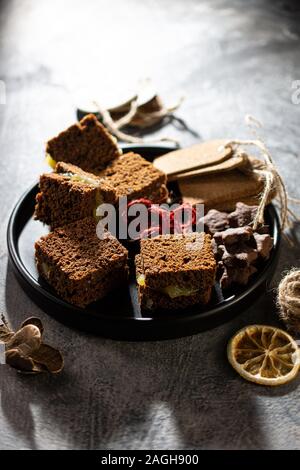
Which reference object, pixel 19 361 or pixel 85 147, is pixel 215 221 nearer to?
pixel 85 147

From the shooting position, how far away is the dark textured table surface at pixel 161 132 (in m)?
3.50

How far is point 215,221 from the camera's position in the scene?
4277mm

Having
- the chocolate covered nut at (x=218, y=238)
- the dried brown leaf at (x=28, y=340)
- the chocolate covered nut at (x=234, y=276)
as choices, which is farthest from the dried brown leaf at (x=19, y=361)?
the chocolate covered nut at (x=218, y=238)

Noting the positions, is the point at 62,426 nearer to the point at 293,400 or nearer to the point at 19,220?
the point at 293,400

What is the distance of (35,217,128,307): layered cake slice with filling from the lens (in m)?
3.85

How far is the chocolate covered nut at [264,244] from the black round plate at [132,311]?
65 mm

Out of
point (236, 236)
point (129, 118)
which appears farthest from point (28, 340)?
point (129, 118)

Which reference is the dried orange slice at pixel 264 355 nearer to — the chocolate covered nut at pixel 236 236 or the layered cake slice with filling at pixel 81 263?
the chocolate covered nut at pixel 236 236

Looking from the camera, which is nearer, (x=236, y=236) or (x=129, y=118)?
(x=236, y=236)

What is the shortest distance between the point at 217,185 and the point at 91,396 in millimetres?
A: 1690

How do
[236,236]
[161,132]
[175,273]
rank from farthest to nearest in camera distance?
[161,132] → [236,236] → [175,273]

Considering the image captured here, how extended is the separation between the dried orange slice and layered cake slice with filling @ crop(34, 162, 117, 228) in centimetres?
119

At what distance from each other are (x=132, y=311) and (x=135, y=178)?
3.22 feet

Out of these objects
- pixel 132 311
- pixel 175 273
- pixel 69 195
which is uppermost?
pixel 69 195
